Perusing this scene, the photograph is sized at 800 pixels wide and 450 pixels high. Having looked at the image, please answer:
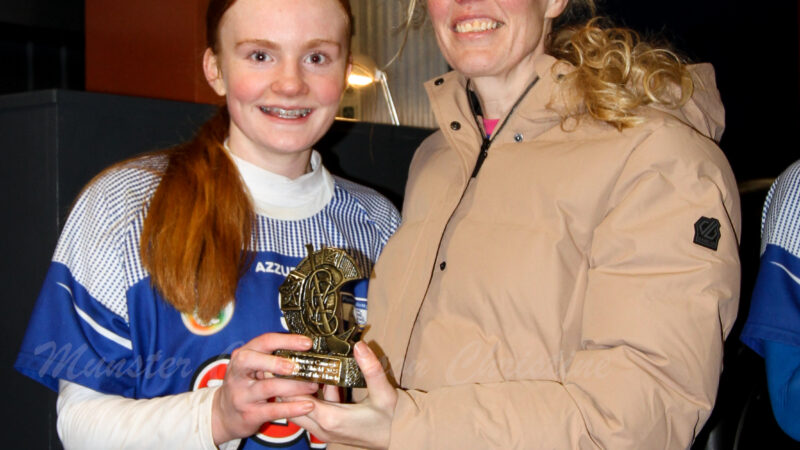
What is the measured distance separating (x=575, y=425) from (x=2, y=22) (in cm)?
497

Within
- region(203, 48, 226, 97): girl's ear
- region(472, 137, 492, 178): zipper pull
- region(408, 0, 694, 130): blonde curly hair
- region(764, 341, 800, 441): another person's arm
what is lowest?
region(764, 341, 800, 441): another person's arm

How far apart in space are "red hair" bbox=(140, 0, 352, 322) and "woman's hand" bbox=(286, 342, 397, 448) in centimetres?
33

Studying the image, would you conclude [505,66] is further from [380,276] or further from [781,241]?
[781,241]

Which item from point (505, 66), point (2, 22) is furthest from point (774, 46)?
point (2, 22)

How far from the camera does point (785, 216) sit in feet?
4.94

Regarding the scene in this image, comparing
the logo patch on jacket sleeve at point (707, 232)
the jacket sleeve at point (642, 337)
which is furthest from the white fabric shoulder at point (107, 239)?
the logo patch on jacket sleeve at point (707, 232)

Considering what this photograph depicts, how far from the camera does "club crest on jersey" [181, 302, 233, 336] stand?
1.38 meters

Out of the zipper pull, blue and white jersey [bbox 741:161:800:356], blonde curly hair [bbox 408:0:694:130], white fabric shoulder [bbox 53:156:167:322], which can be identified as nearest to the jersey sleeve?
white fabric shoulder [bbox 53:156:167:322]

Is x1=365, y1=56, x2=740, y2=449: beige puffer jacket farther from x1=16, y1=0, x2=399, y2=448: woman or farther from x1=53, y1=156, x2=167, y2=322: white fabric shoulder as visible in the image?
Answer: x1=53, y1=156, x2=167, y2=322: white fabric shoulder

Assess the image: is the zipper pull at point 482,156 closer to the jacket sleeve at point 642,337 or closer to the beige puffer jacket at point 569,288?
the beige puffer jacket at point 569,288

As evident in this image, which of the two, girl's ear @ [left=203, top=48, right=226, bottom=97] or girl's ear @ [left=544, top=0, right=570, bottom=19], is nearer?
girl's ear @ [left=544, top=0, right=570, bottom=19]

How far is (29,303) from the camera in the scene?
1662mm

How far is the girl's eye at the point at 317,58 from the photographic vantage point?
147 centimetres

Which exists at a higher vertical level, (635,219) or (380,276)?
(635,219)
